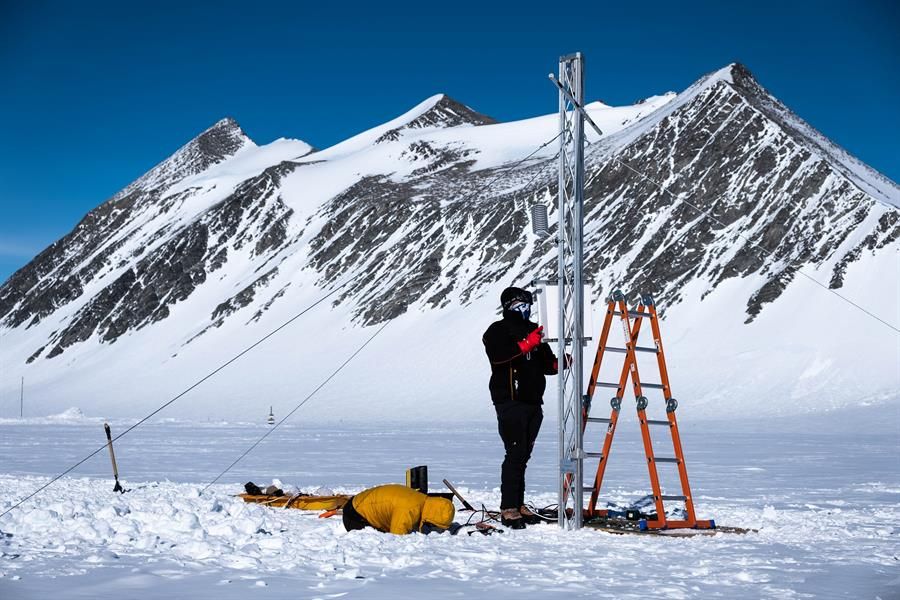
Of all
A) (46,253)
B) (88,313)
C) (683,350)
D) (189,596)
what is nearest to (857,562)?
(189,596)

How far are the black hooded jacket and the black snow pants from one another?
12cm

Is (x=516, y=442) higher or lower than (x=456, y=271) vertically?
lower

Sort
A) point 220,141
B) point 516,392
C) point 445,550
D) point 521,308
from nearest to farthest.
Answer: point 445,550, point 516,392, point 521,308, point 220,141

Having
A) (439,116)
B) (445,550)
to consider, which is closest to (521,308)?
(445,550)

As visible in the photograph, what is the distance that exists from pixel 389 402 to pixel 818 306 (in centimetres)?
2651

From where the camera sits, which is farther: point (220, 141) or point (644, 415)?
point (220, 141)

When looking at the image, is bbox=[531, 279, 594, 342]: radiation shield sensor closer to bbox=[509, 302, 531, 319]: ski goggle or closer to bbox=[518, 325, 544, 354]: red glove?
bbox=[509, 302, 531, 319]: ski goggle

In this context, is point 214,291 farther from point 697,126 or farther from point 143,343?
point 697,126

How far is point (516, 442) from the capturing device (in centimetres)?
1049

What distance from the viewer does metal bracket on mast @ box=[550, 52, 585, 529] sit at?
10.5 meters

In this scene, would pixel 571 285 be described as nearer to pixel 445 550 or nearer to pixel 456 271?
pixel 445 550

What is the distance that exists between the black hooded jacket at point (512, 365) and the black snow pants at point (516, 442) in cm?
12

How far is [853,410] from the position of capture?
137ft

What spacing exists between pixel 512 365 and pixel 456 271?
229 ft
